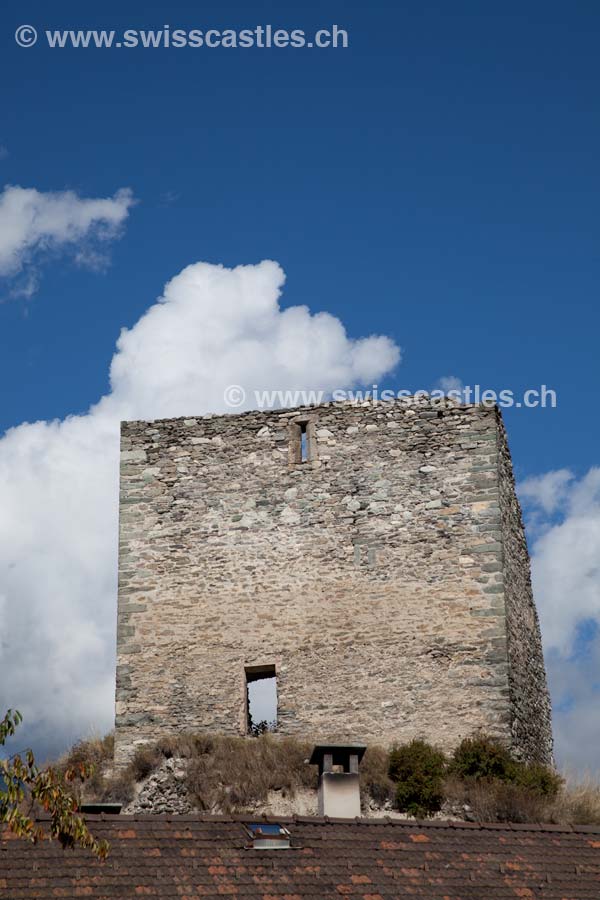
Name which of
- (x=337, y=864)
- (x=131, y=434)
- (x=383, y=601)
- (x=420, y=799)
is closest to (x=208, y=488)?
(x=131, y=434)

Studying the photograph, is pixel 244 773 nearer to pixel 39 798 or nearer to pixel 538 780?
pixel 538 780

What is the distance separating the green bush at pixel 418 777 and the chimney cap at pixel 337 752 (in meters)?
2.52

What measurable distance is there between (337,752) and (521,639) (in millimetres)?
6691

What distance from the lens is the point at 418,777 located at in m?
24.2

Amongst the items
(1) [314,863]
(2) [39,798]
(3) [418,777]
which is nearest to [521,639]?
(3) [418,777]

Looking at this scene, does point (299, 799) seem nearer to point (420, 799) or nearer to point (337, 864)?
point (420, 799)

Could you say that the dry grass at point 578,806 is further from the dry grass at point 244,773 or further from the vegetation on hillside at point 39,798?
the vegetation on hillside at point 39,798

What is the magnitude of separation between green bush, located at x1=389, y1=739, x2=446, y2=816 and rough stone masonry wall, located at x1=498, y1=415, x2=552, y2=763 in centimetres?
172

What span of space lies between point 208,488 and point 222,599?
2.25 meters

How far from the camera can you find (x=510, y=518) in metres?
27.8

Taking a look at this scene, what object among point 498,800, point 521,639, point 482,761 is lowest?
point 498,800

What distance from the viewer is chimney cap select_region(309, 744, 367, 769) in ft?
69.3

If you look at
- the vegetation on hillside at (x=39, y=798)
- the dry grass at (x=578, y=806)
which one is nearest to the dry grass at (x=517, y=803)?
the dry grass at (x=578, y=806)

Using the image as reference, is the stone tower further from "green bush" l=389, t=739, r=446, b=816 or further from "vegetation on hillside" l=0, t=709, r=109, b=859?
"vegetation on hillside" l=0, t=709, r=109, b=859
